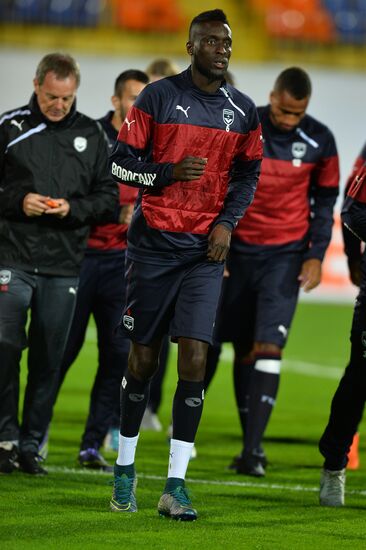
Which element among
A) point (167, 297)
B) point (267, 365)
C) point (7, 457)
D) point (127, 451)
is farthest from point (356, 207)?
point (7, 457)

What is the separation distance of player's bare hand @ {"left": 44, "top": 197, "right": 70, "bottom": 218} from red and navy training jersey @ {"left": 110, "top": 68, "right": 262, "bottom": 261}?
0.80m

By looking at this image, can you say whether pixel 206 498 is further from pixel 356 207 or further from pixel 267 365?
pixel 356 207

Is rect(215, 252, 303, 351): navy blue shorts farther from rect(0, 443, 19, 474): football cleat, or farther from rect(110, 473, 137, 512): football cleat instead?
rect(110, 473, 137, 512): football cleat

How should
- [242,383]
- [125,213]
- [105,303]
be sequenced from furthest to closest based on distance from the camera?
[242,383], [105,303], [125,213]

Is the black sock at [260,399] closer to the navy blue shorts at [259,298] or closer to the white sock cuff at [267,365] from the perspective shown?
the white sock cuff at [267,365]

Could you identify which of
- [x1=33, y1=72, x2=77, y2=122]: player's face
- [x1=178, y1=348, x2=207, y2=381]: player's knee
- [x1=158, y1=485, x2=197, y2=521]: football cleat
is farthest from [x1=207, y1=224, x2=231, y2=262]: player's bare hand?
[x1=33, y1=72, x2=77, y2=122]: player's face

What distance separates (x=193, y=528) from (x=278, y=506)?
0.86m

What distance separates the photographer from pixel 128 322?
5.81 metres

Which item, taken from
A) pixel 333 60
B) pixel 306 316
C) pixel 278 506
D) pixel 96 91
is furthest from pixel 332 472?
pixel 333 60

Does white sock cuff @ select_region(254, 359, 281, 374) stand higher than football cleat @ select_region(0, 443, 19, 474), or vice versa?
white sock cuff @ select_region(254, 359, 281, 374)

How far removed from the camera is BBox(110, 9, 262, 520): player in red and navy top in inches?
223

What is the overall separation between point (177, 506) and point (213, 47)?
197 centimetres

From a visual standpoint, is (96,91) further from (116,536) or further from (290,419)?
(116,536)

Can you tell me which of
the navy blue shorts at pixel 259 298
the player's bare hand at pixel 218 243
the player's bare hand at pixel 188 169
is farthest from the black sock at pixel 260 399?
the player's bare hand at pixel 188 169
